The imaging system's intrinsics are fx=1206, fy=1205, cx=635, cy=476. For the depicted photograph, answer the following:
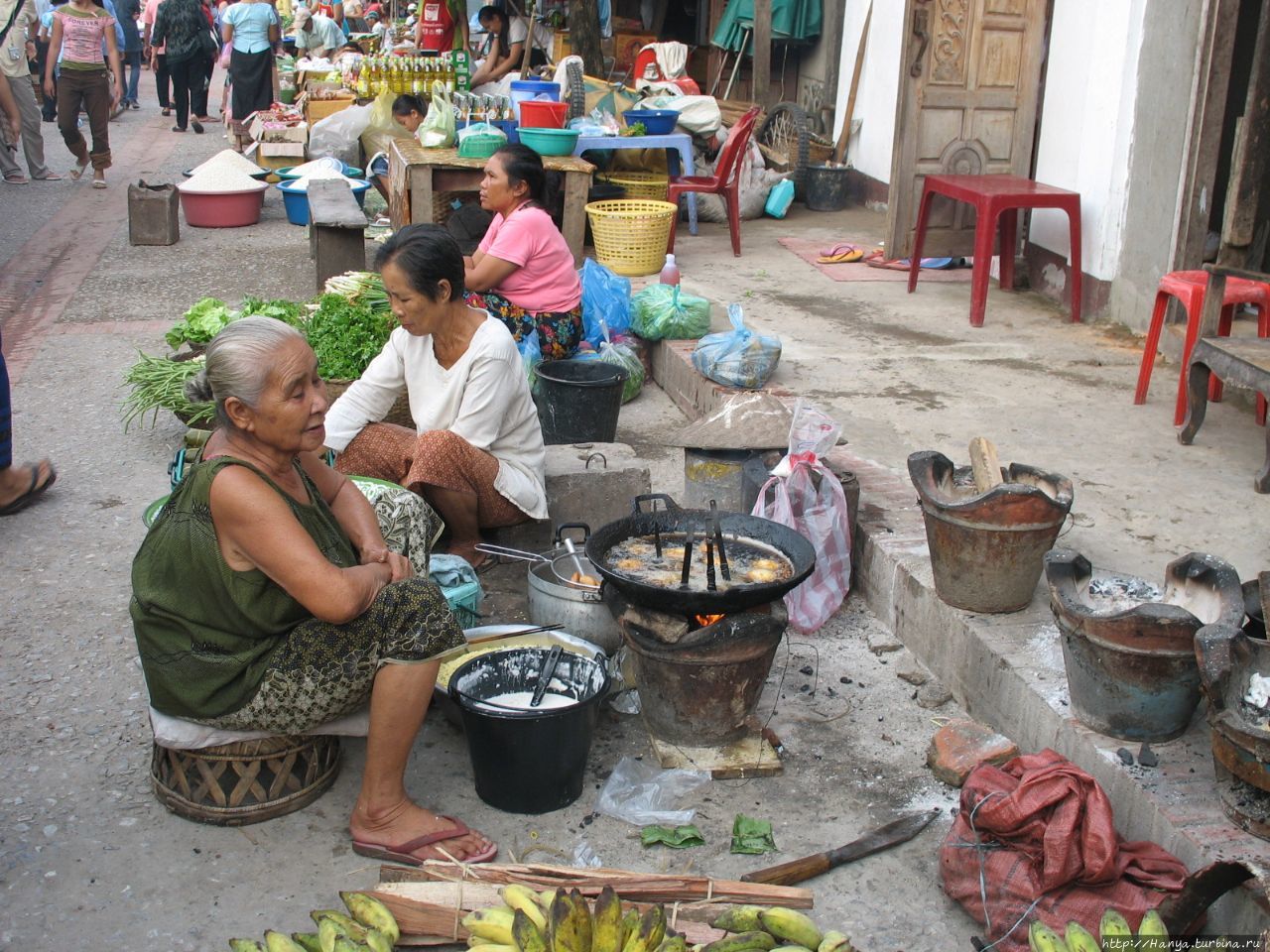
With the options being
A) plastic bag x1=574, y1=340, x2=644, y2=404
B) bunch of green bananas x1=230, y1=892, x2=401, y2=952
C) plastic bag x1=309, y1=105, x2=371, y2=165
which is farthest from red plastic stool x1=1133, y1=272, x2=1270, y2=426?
plastic bag x1=309, y1=105, x2=371, y2=165

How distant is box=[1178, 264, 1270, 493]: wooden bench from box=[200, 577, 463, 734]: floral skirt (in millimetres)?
3440

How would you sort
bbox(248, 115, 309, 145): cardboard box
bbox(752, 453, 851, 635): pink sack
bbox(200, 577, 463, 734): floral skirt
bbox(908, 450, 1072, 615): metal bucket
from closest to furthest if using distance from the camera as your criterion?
bbox(200, 577, 463, 734): floral skirt < bbox(908, 450, 1072, 615): metal bucket < bbox(752, 453, 851, 635): pink sack < bbox(248, 115, 309, 145): cardboard box

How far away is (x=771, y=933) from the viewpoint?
8.47 feet

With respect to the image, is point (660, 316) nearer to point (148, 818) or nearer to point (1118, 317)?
point (1118, 317)

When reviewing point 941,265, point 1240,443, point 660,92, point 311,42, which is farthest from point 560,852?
point 311,42

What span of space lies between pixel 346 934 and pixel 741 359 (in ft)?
12.6

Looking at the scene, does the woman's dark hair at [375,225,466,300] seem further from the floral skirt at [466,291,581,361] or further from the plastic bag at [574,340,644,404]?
the plastic bag at [574,340,644,404]

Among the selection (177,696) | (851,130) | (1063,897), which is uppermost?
(851,130)

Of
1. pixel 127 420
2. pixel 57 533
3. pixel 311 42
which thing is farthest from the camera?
pixel 311 42

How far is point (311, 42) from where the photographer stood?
19.9m

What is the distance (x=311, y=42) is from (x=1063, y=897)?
65.6ft

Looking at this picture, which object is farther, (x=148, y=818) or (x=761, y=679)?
(x=761, y=679)

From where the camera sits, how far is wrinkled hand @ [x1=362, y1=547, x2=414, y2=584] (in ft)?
10.4

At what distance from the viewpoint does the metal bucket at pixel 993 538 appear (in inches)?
142
